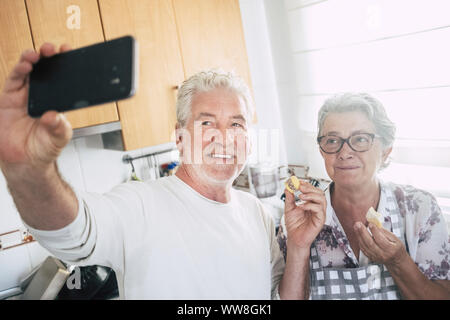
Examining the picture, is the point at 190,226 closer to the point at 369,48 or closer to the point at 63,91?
the point at 63,91

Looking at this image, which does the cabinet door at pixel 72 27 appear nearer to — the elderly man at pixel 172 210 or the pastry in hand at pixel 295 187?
the elderly man at pixel 172 210

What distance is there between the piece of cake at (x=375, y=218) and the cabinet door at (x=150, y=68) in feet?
2.72

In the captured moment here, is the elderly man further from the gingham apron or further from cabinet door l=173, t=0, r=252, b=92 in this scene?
cabinet door l=173, t=0, r=252, b=92

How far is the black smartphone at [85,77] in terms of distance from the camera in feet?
1.11

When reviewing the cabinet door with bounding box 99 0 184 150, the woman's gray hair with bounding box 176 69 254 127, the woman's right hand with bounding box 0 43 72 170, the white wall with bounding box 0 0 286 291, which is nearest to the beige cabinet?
the cabinet door with bounding box 99 0 184 150

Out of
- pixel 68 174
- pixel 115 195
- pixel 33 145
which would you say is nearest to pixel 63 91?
pixel 33 145

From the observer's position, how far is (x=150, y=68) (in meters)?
1.20

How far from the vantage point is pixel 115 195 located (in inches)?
23.4

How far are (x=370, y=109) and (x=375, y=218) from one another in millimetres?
195

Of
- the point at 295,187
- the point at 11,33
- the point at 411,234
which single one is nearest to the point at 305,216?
the point at 295,187

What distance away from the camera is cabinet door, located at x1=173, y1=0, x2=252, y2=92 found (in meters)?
1.27

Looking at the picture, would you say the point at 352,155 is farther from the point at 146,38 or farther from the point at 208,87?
the point at 146,38

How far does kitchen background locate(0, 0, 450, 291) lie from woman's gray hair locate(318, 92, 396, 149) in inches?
0.7

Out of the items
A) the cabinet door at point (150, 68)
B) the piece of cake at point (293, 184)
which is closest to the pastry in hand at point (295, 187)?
the piece of cake at point (293, 184)
